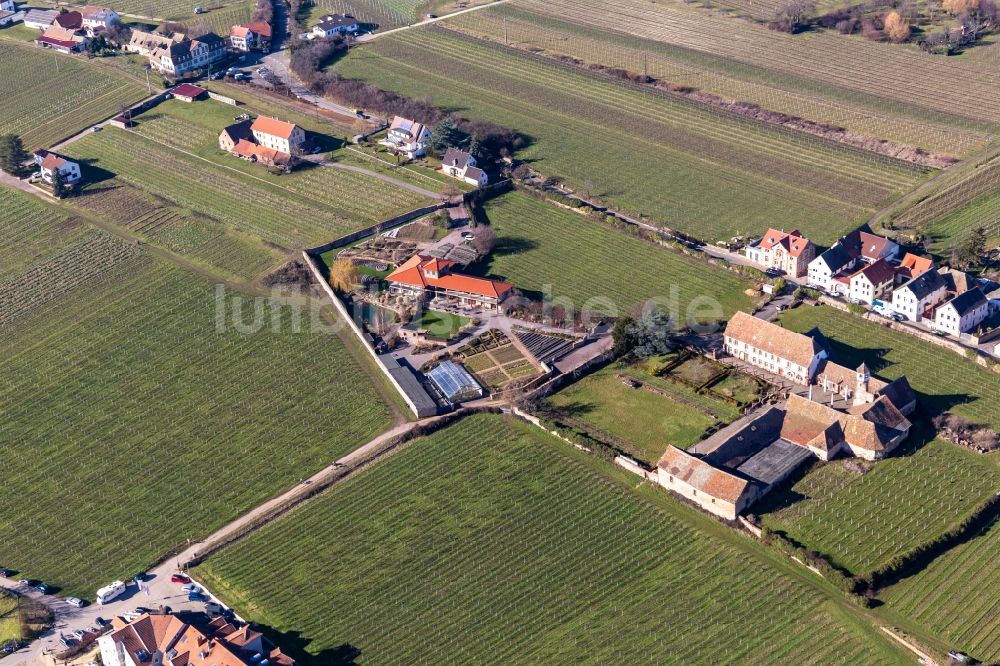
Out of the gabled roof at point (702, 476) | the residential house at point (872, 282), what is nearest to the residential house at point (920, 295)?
the residential house at point (872, 282)

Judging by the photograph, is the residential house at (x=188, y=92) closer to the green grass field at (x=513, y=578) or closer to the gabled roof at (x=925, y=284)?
the green grass field at (x=513, y=578)

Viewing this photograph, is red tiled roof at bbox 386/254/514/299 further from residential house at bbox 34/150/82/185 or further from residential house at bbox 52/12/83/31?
residential house at bbox 52/12/83/31

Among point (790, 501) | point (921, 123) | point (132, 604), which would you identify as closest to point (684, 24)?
point (921, 123)

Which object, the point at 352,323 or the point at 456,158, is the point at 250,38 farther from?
the point at 352,323

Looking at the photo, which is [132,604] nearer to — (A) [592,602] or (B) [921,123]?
(A) [592,602]

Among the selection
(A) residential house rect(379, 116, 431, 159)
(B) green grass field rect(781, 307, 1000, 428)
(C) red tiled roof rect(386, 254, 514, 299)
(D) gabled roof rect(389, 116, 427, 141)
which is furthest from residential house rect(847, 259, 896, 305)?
(D) gabled roof rect(389, 116, 427, 141)

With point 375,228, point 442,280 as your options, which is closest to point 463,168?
point 375,228

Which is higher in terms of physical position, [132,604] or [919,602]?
[919,602]
